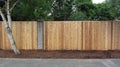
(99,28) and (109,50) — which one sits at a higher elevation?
(99,28)

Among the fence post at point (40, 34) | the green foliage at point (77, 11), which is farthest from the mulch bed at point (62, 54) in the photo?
the green foliage at point (77, 11)

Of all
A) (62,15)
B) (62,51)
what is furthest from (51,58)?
(62,15)

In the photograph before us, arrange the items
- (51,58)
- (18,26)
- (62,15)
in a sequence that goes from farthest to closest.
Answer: (62,15)
(18,26)
(51,58)

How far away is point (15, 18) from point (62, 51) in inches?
192

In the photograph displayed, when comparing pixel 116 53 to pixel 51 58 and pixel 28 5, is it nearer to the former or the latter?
pixel 51 58

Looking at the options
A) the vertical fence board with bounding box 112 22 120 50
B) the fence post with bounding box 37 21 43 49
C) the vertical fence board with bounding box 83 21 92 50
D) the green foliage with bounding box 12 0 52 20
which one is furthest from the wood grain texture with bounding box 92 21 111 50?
the green foliage with bounding box 12 0 52 20

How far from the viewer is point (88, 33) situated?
19.8 meters

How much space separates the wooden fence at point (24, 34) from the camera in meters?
19.9

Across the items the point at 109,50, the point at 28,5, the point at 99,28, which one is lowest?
the point at 109,50

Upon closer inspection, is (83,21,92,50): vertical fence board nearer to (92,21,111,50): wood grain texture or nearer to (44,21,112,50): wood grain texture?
(44,21,112,50): wood grain texture

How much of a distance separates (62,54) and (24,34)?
10.0 ft
